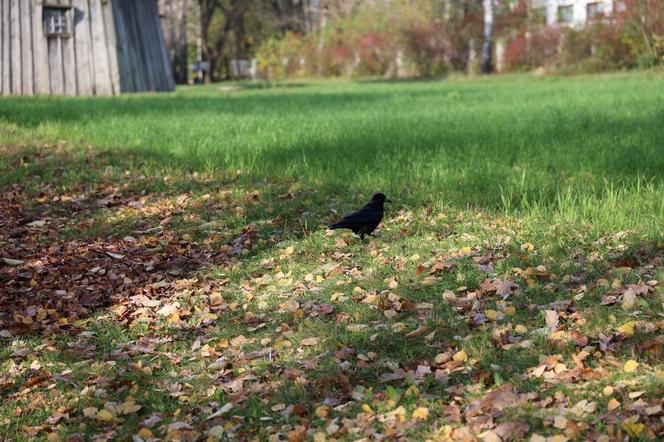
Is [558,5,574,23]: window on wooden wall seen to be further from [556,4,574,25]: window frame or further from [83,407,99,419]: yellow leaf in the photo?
[83,407,99,419]: yellow leaf

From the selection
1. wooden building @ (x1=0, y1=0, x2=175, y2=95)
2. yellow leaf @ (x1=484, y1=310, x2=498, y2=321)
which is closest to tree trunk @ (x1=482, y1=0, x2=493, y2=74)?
wooden building @ (x1=0, y1=0, x2=175, y2=95)

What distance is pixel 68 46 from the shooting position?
91.2 feet

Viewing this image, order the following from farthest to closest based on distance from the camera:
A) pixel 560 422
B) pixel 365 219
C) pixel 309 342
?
pixel 365 219, pixel 309 342, pixel 560 422

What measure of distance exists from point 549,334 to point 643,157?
6.34 m

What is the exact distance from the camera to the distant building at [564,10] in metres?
45.7

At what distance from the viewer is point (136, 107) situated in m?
23.0

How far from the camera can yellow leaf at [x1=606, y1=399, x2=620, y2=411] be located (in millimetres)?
5043

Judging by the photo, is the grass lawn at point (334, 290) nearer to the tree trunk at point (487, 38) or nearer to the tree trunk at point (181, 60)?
the tree trunk at point (487, 38)

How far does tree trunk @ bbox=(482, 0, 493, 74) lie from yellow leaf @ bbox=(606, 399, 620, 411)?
41.7m

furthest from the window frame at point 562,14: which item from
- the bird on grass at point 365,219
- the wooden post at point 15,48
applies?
the bird on grass at point 365,219

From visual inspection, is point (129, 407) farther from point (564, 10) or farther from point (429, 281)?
point (564, 10)

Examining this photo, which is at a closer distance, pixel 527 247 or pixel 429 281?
pixel 429 281

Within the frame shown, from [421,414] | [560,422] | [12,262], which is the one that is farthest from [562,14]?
[560,422]

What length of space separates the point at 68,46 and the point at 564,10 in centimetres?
3130
